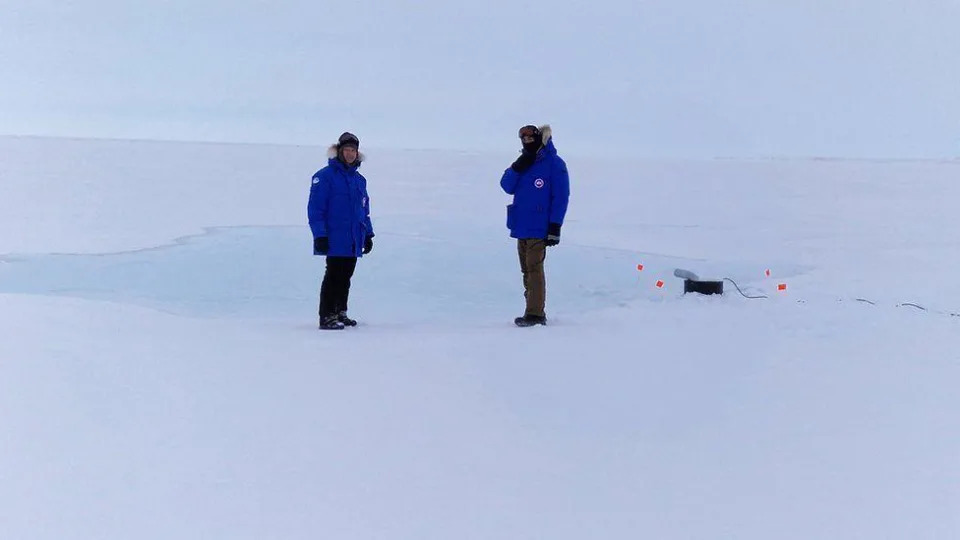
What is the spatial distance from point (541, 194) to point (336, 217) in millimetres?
1454

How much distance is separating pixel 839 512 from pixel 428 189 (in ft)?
67.7

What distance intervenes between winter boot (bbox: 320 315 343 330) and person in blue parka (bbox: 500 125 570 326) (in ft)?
4.15

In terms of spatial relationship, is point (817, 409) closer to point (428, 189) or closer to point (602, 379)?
point (602, 379)

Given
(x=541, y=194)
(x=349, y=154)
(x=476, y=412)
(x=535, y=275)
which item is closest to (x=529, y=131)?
(x=541, y=194)

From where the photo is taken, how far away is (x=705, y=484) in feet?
8.88

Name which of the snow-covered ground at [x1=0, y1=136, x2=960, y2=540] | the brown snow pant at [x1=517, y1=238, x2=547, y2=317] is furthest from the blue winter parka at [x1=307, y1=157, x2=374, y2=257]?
the brown snow pant at [x1=517, y1=238, x2=547, y2=317]

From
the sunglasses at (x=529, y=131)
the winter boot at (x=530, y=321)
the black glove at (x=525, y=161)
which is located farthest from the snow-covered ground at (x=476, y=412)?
the sunglasses at (x=529, y=131)

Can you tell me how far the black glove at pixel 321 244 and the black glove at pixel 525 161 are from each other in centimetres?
143

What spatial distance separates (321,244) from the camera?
5.80 metres

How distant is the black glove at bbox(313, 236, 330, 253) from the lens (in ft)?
19.0

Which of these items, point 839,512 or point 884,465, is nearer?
point 839,512

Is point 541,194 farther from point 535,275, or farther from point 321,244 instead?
point 321,244

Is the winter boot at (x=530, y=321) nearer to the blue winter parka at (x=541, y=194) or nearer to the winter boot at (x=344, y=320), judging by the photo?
the blue winter parka at (x=541, y=194)

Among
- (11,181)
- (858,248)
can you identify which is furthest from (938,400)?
(11,181)
